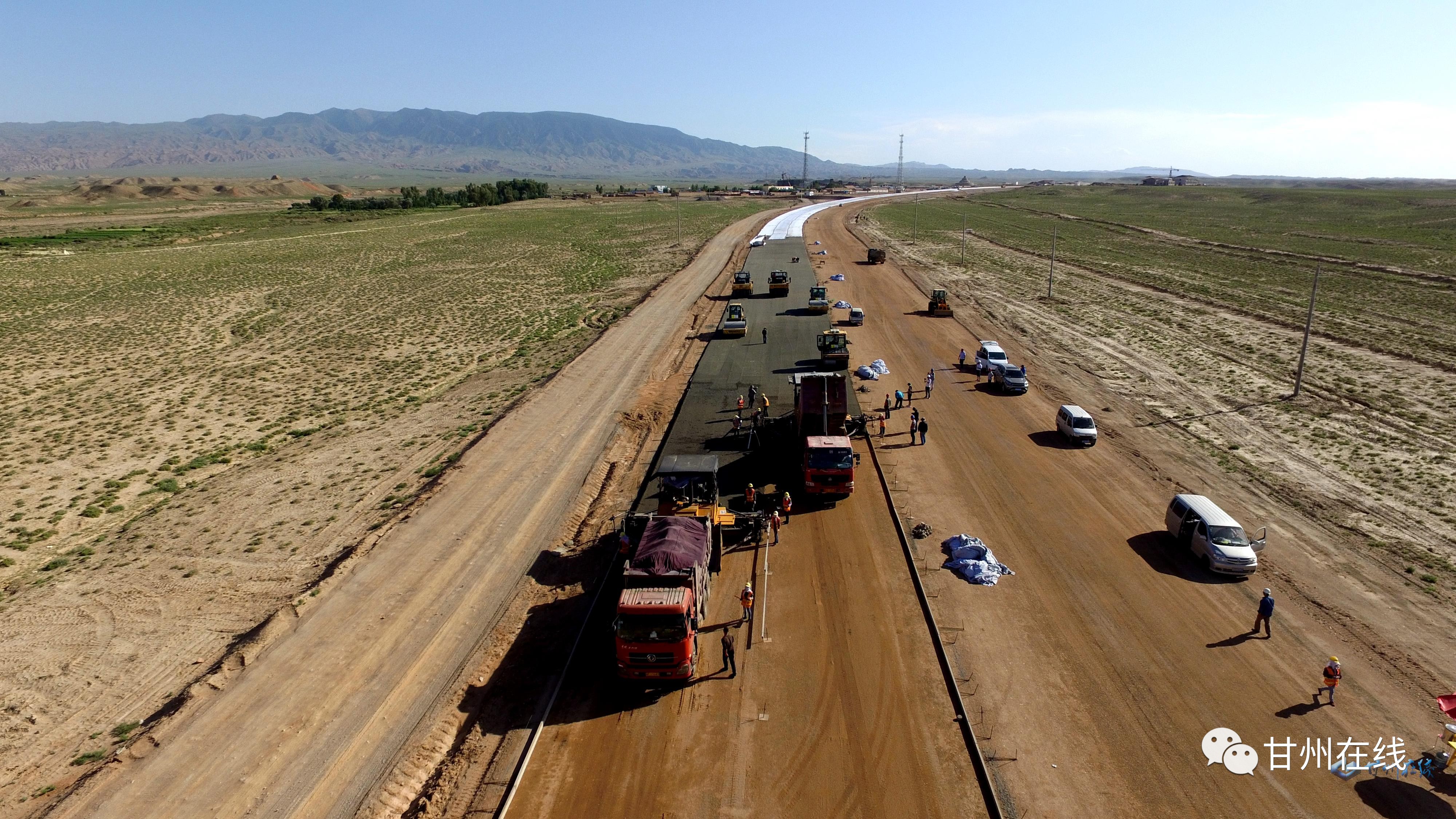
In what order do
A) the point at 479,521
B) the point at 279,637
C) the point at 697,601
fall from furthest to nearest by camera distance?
1. the point at 479,521
2. the point at 279,637
3. the point at 697,601

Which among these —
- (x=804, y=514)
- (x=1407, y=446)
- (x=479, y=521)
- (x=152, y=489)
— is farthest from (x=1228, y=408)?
(x=152, y=489)

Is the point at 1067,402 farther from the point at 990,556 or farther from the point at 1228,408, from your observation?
the point at 990,556

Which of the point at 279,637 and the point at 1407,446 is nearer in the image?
the point at 279,637

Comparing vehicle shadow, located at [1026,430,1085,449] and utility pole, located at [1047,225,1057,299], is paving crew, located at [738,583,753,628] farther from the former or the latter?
utility pole, located at [1047,225,1057,299]

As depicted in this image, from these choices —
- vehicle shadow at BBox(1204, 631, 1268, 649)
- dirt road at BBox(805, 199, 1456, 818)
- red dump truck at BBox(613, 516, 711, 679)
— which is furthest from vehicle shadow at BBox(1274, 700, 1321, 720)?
red dump truck at BBox(613, 516, 711, 679)

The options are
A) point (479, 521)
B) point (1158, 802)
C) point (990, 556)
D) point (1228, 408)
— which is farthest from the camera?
point (1228, 408)

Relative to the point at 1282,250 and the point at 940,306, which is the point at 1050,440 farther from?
the point at 1282,250

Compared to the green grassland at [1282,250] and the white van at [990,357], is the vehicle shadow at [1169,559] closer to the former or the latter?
the white van at [990,357]

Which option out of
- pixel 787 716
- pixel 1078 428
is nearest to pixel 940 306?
pixel 1078 428
